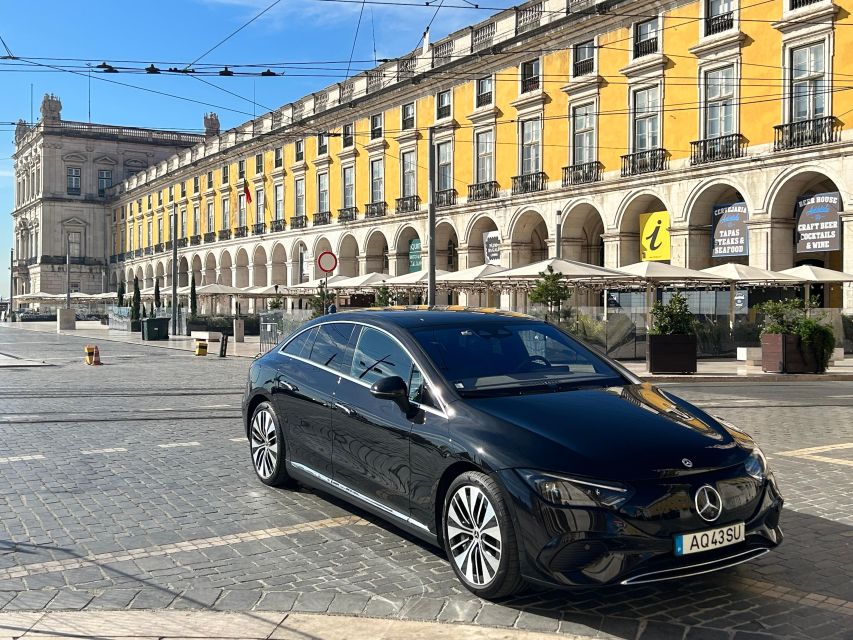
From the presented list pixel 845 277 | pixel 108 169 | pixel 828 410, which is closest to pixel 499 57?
pixel 845 277

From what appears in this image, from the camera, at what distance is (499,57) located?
39.7 metres

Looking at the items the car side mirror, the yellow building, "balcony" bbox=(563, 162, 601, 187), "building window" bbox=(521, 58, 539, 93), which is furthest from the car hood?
"building window" bbox=(521, 58, 539, 93)

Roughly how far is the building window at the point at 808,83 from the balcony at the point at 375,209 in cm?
2404

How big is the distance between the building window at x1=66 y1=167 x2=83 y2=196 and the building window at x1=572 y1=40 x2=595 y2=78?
78222mm

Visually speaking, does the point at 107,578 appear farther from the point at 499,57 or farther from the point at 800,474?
the point at 499,57

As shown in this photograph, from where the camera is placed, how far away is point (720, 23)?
3094cm

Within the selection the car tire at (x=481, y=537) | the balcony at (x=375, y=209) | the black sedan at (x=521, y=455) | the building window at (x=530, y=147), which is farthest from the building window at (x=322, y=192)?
the car tire at (x=481, y=537)

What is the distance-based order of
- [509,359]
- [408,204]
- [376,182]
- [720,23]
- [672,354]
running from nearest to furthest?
[509,359] < [672,354] < [720,23] < [408,204] < [376,182]

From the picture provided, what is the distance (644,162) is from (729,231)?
4466mm

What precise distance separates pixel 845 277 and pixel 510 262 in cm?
1562

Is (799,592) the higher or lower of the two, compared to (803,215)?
lower

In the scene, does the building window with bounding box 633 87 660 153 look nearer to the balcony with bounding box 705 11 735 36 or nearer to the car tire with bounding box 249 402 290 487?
the balcony with bounding box 705 11 735 36

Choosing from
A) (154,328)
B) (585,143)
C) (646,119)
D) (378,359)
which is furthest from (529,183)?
(378,359)

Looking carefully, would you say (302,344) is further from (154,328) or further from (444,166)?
(444,166)
